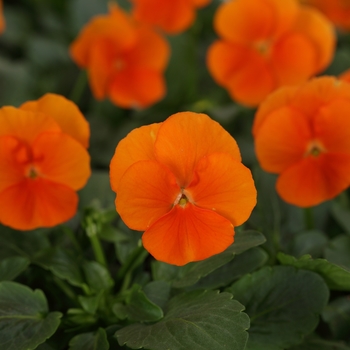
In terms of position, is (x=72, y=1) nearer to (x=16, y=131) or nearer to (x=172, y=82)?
(x=172, y=82)

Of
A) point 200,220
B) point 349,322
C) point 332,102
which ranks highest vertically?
point 332,102

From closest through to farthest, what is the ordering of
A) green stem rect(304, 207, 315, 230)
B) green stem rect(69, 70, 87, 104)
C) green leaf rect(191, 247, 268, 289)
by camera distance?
green leaf rect(191, 247, 268, 289) → green stem rect(304, 207, 315, 230) → green stem rect(69, 70, 87, 104)

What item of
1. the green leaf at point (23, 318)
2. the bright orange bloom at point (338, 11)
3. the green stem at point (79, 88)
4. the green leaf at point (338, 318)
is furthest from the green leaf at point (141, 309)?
the bright orange bloom at point (338, 11)

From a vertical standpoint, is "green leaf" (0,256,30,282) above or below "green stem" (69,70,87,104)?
above

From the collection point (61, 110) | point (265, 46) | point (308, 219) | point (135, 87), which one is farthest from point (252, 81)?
point (61, 110)

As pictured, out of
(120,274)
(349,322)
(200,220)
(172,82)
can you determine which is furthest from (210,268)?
(172,82)

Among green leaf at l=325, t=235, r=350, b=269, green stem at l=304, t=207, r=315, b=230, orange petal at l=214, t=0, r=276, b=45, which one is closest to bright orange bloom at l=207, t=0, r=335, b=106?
orange petal at l=214, t=0, r=276, b=45

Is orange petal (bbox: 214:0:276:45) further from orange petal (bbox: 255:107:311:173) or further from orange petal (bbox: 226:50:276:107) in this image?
orange petal (bbox: 255:107:311:173)
